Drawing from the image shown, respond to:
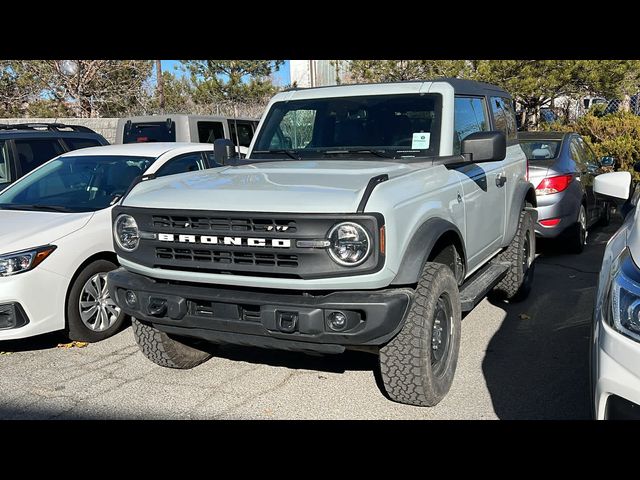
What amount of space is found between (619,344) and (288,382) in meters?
2.37

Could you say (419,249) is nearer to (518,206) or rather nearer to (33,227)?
(518,206)

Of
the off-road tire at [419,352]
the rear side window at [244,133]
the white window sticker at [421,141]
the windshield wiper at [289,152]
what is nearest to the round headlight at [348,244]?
the off-road tire at [419,352]

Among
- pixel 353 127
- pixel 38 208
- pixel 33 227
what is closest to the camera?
pixel 353 127

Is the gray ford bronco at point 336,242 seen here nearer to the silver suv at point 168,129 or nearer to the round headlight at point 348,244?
the round headlight at point 348,244

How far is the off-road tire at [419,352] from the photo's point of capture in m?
3.50

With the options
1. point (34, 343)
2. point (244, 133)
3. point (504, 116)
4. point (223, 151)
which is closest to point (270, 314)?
point (223, 151)

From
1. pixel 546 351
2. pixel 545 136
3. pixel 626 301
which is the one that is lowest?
pixel 546 351

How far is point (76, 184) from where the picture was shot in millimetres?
5883

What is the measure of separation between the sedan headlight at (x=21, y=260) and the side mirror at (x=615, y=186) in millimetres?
4051

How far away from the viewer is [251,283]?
3377 mm

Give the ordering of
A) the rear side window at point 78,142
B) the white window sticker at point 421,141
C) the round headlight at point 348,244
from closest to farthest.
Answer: the round headlight at point 348,244 < the white window sticker at point 421,141 < the rear side window at point 78,142

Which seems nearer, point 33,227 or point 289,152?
point 289,152

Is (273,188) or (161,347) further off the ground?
(273,188)
